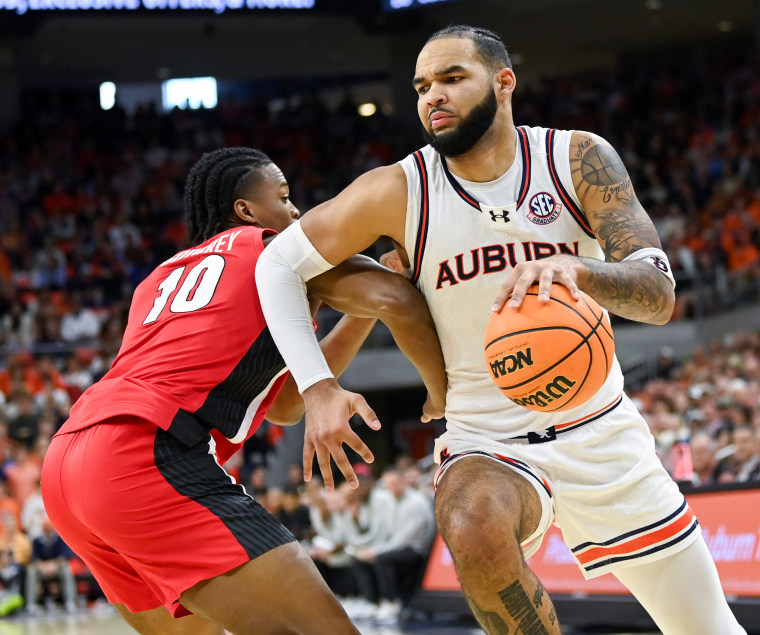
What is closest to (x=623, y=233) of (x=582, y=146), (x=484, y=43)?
(x=582, y=146)

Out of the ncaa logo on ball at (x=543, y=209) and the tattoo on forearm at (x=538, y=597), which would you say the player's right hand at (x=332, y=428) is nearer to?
the tattoo on forearm at (x=538, y=597)

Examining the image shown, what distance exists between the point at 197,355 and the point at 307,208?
18092mm

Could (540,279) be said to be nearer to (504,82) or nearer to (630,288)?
(630,288)

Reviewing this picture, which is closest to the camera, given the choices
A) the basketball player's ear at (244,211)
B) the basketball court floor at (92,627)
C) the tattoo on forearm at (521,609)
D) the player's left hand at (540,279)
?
the player's left hand at (540,279)

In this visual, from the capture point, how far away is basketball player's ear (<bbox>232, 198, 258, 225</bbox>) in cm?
392

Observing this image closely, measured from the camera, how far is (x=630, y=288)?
3145mm

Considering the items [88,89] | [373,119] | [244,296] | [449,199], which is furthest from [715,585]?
[88,89]

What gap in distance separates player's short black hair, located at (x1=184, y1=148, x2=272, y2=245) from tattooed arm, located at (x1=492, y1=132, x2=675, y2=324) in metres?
1.21

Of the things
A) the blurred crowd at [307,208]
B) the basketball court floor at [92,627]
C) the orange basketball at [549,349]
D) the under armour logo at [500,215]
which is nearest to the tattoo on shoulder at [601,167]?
the under armour logo at [500,215]

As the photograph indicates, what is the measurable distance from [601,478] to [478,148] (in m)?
1.17

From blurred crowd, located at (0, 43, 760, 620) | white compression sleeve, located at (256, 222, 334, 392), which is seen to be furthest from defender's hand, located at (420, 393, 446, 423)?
blurred crowd, located at (0, 43, 760, 620)

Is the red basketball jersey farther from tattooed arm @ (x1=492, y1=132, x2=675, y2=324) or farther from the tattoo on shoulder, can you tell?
the tattoo on shoulder

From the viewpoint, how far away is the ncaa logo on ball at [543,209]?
11.4 ft

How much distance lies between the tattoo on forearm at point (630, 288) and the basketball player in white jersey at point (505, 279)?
1.5 inches
